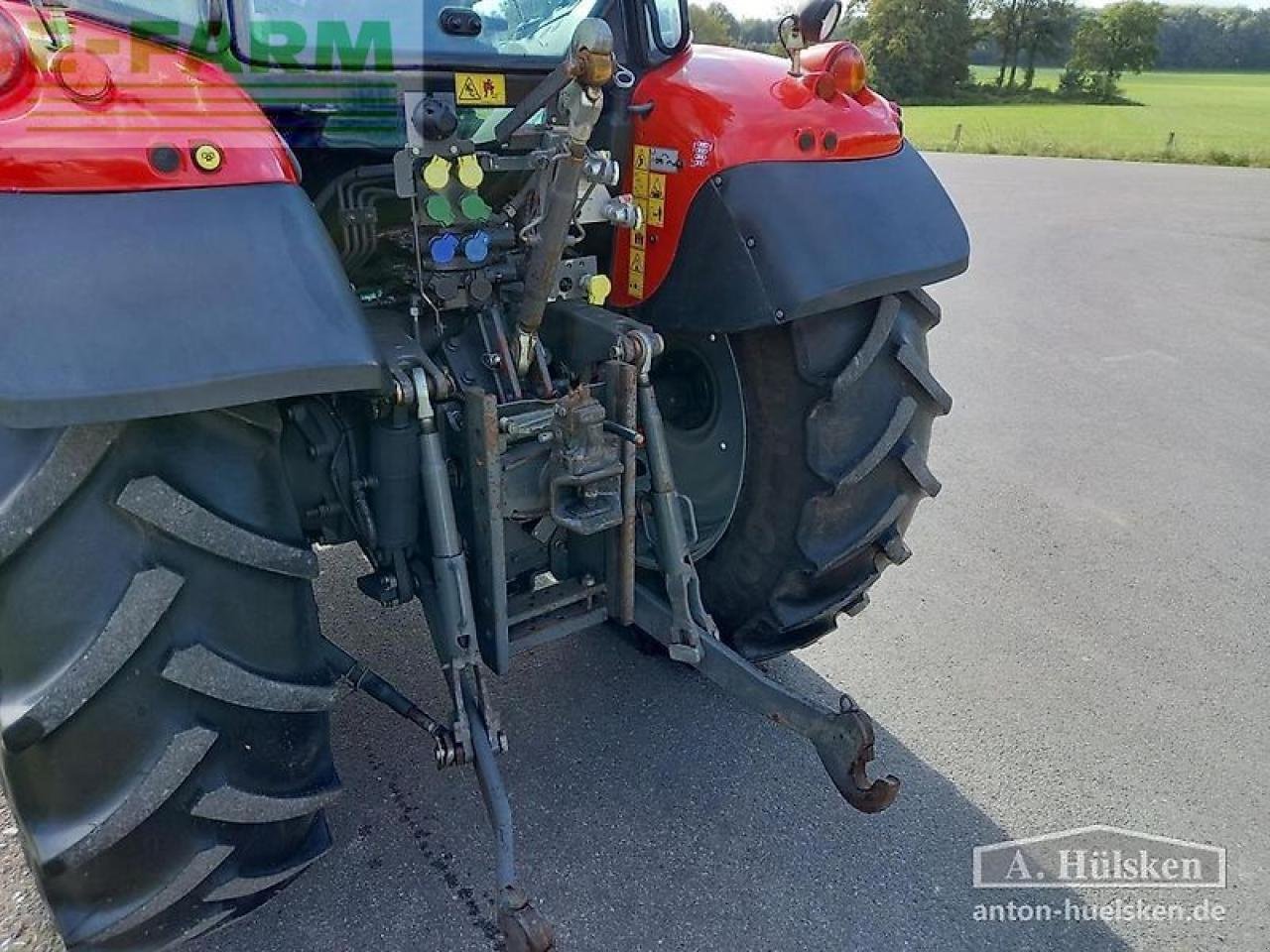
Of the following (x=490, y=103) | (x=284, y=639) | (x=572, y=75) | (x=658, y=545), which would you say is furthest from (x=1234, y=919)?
(x=490, y=103)

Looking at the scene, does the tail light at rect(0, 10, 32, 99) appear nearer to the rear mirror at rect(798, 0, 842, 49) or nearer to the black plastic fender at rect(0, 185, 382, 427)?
the black plastic fender at rect(0, 185, 382, 427)

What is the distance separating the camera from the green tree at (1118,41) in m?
48.5

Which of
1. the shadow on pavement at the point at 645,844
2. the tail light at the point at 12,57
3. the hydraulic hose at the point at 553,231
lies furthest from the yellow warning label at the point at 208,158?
the shadow on pavement at the point at 645,844

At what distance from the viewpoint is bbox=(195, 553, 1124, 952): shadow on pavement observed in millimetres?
2100

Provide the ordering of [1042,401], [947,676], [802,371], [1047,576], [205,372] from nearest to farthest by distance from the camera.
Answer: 1. [205,372]
2. [802,371]
3. [947,676]
4. [1047,576]
5. [1042,401]

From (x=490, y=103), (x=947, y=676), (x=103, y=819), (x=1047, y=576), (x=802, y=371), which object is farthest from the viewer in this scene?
(x=1047, y=576)

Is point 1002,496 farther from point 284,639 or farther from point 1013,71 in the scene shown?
point 1013,71

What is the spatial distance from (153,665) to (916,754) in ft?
6.15

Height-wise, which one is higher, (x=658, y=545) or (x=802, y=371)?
(x=802, y=371)

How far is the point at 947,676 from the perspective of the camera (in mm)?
2965

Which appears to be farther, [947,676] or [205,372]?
[947,676]

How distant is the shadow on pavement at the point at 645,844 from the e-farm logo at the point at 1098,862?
0.05 m

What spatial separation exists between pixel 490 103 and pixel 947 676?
6.64 feet

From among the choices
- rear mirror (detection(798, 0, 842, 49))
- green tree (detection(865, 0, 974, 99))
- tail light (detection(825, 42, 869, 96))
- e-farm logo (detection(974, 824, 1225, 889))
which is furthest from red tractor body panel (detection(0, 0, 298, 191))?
green tree (detection(865, 0, 974, 99))
